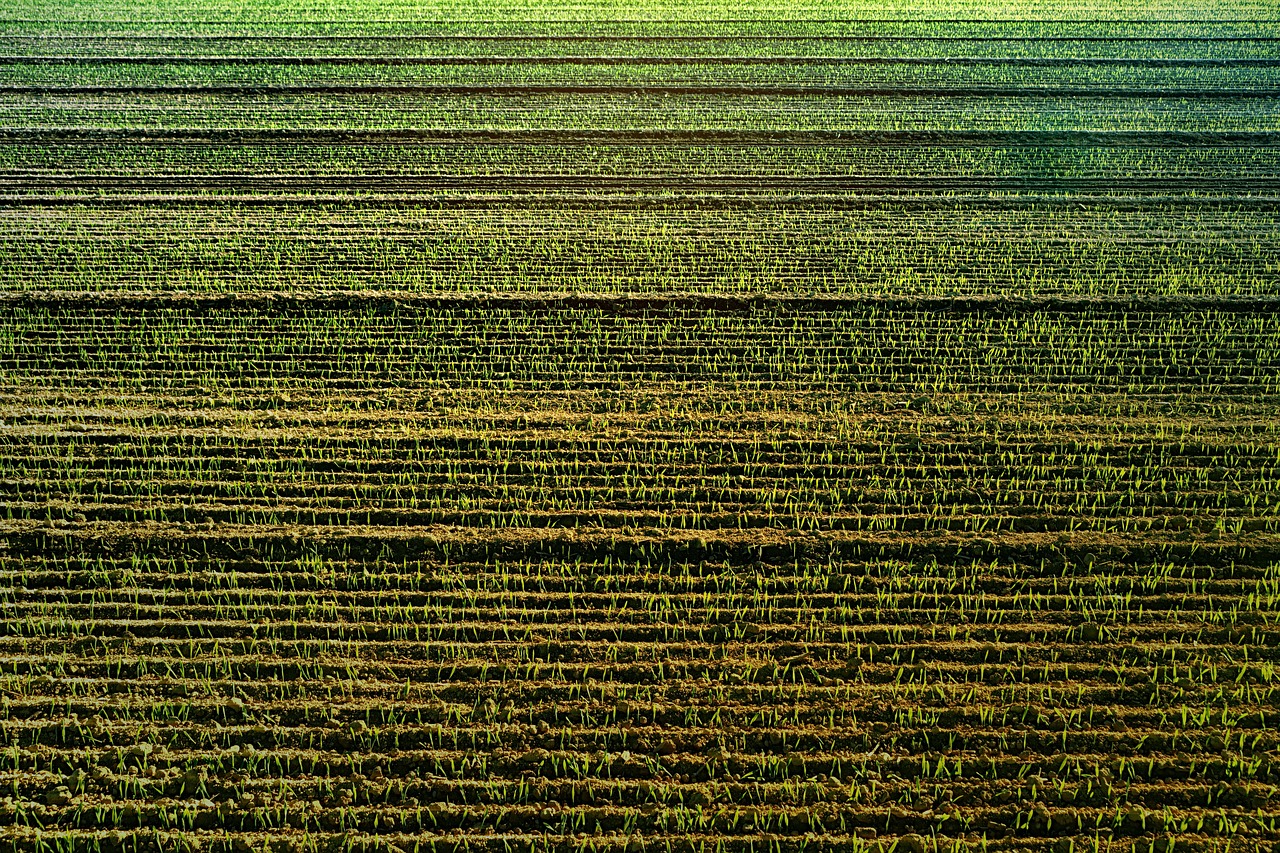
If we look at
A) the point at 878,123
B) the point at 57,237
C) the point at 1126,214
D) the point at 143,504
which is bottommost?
the point at 143,504

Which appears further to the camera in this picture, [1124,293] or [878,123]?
[878,123]

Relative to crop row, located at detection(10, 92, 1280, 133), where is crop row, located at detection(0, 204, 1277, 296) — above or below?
below

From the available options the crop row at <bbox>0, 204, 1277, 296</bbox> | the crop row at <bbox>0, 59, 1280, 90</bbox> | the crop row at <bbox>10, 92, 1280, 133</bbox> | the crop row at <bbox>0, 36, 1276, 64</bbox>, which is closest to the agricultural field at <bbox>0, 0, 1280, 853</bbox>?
the crop row at <bbox>0, 204, 1277, 296</bbox>

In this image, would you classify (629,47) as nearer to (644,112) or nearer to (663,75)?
(663,75)

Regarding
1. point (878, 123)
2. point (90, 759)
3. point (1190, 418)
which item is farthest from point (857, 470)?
point (878, 123)

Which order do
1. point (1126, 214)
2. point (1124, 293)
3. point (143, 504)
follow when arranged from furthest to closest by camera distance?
point (1126, 214) → point (1124, 293) → point (143, 504)

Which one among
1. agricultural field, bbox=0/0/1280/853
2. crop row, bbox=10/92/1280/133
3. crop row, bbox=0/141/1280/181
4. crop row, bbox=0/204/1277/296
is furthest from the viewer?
crop row, bbox=10/92/1280/133

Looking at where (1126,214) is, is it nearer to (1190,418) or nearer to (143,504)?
(1190,418)

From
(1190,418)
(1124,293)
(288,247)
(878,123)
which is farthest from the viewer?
(878,123)

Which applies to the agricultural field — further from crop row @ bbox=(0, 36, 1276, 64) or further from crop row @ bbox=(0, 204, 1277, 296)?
crop row @ bbox=(0, 36, 1276, 64)
